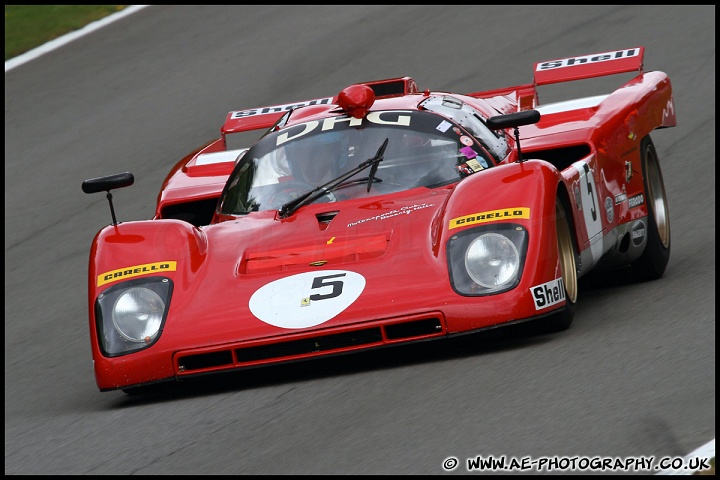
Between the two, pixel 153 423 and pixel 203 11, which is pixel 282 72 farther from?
pixel 153 423

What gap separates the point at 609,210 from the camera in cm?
681

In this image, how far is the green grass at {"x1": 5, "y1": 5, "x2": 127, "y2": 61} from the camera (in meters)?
15.9

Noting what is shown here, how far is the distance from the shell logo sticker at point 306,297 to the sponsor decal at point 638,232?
84.0 inches

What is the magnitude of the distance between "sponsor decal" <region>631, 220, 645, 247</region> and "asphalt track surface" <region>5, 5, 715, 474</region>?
245 millimetres

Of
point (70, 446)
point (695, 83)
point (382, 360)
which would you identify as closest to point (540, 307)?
point (382, 360)

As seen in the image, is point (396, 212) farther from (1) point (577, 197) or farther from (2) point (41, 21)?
(2) point (41, 21)

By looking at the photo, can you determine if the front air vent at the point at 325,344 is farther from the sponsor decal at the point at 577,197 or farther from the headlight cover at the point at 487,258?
the sponsor decal at the point at 577,197

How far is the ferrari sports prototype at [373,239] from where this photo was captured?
5.43 m

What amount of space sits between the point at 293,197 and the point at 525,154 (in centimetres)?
139

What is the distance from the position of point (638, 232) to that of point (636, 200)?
20 centimetres

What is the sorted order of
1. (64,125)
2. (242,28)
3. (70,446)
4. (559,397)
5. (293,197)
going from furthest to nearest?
1. (242,28)
2. (64,125)
3. (293,197)
4. (70,446)
5. (559,397)

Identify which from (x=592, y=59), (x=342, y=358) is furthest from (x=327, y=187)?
(x=592, y=59)

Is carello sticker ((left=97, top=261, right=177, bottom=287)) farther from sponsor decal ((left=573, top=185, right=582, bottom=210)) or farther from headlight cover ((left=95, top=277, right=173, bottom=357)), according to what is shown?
sponsor decal ((left=573, top=185, right=582, bottom=210))

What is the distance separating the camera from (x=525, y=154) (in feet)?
23.8
